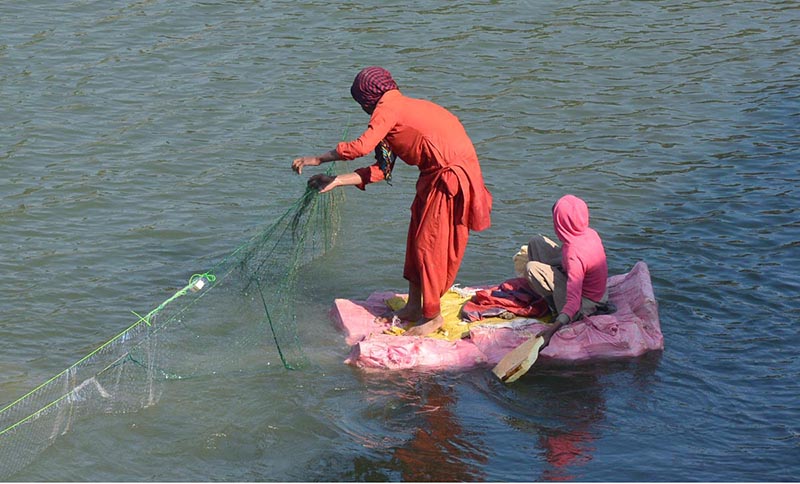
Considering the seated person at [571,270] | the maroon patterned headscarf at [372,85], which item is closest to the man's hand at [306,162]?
the maroon patterned headscarf at [372,85]

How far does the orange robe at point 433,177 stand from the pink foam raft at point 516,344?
31 cm

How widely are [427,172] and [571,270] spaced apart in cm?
109

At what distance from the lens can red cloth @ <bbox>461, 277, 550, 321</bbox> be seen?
709cm

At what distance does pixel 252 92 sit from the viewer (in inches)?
453

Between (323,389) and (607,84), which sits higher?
(607,84)

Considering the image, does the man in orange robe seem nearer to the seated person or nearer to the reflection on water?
the seated person

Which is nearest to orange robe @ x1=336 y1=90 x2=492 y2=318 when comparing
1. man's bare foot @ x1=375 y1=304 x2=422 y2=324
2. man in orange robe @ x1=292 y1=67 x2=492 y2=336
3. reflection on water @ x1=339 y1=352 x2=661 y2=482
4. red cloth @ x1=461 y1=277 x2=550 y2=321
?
man in orange robe @ x1=292 y1=67 x2=492 y2=336

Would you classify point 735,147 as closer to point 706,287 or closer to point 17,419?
point 706,287

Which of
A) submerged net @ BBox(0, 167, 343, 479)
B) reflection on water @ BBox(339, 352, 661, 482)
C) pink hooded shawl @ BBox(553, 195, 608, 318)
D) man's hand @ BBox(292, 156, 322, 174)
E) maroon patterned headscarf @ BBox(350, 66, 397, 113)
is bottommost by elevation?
reflection on water @ BBox(339, 352, 661, 482)

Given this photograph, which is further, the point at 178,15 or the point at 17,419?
the point at 178,15

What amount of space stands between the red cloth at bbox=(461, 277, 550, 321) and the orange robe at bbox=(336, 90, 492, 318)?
0.31 metres

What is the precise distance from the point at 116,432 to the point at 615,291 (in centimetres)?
341

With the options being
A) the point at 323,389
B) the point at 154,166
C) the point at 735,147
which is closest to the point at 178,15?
the point at 154,166

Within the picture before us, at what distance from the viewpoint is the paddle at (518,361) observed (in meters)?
6.44
